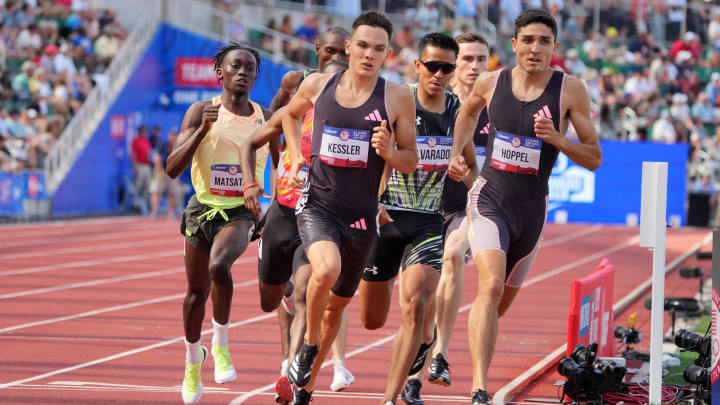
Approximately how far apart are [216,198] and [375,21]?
63.8 inches

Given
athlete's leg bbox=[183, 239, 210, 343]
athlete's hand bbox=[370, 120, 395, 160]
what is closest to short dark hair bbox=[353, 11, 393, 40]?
athlete's hand bbox=[370, 120, 395, 160]

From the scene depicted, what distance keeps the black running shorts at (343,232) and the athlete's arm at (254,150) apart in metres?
0.27

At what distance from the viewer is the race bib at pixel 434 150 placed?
24.5ft

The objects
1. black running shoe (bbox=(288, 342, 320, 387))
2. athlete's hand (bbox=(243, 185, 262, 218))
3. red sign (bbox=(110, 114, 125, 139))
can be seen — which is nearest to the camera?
black running shoe (bbox=(288, 342, 320, 387))

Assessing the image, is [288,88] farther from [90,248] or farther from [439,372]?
[90,248]

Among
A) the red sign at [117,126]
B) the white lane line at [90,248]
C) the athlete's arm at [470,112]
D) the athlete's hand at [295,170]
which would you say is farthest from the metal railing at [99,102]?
the athlete's hand at [295,170]

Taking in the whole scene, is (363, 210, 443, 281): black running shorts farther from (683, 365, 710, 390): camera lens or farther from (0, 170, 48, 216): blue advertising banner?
(0, 170, 48, 216): blue advertising banner

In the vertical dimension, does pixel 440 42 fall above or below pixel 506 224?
above

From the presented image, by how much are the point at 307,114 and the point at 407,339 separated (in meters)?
1.53

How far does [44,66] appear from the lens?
25.3 metres

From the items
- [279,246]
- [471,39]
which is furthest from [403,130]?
[471,39]

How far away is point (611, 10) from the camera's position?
3309cm

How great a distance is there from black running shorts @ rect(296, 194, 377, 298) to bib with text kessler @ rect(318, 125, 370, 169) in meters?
0.26

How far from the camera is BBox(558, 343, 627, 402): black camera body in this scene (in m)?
6.74
